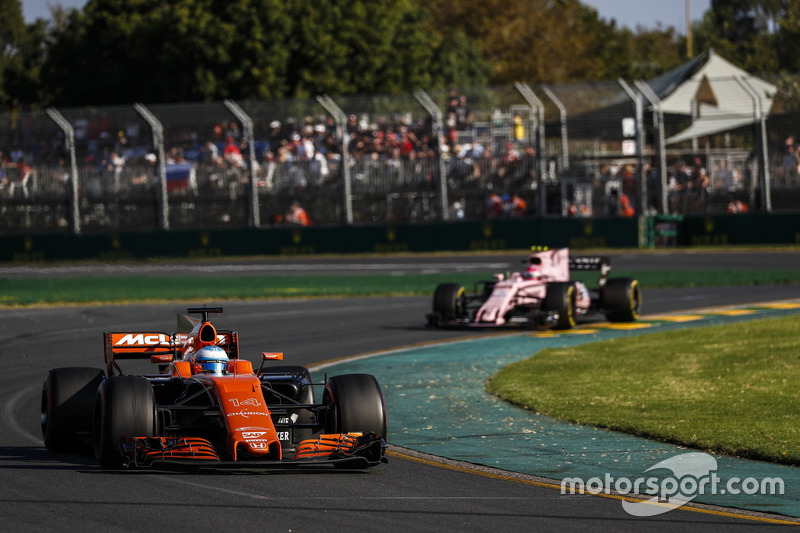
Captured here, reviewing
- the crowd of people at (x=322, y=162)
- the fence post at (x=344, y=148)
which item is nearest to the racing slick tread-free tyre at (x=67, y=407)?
the crowd of people at (x=322, y=162)

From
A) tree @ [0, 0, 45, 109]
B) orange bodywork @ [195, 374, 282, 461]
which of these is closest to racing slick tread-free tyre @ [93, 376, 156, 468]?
orange bodywork @ [195, 374, 282, 461]

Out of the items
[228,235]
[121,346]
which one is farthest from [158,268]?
[121,346]

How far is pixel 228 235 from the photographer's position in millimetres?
37094

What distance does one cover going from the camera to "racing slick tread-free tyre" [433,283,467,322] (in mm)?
19547

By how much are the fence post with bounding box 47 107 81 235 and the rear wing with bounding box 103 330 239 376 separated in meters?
27.1

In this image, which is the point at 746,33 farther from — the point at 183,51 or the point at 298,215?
the point at 298,215

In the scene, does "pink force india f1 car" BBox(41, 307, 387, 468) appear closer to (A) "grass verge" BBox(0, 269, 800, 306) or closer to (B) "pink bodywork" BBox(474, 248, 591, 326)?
(B) "pink bodywork" BBox(474, 248, 591, 326)

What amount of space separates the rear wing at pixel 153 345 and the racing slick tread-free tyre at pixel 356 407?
4.90 feet

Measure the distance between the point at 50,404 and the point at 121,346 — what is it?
100 cm

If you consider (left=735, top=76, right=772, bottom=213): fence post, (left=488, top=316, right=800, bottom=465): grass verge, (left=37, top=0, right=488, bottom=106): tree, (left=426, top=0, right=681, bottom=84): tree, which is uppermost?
(left=426, top=0, right=681, bottom=84): tree

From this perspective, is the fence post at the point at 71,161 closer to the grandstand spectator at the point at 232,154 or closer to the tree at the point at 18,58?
the grandstand spectator at the point at 232,154

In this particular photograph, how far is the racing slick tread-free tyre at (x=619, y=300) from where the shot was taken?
66.1 ft

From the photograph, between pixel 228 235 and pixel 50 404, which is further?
pixel 228 235

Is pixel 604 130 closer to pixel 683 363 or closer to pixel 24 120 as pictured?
pixel 24 120
